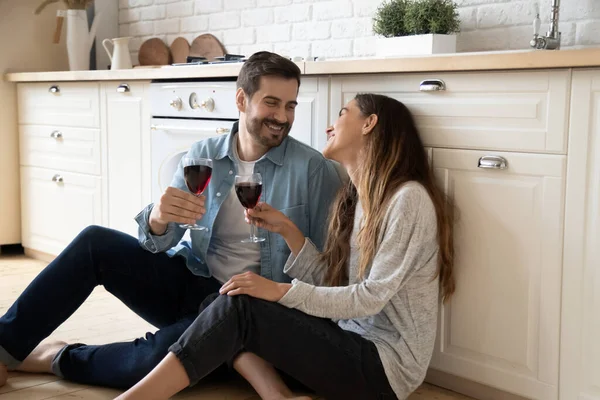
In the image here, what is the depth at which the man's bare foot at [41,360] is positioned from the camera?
7.47 ft

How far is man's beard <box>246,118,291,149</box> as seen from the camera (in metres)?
2.20

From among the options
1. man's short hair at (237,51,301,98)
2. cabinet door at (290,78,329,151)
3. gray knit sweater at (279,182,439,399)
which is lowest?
gray knit sweater at (279,182,439,399)

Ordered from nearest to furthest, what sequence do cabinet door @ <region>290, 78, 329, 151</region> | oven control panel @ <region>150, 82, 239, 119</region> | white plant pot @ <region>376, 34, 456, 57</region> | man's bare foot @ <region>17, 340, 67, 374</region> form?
man's bare foot @ <region>17, 340, 67, 374</region>
cabinet door @ <region>290, 78, 329, 151</region>
white plant pot @ <region>376, 34, 456, 57</region>
oven control panel @ <region>150, 82, 239, 119</region>

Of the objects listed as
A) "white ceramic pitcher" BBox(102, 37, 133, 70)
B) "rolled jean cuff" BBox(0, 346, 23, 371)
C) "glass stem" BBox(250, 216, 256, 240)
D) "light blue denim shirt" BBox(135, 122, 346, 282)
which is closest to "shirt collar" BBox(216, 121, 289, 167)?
"light blue denim shirt" BBox(135, 122, 346, 282)

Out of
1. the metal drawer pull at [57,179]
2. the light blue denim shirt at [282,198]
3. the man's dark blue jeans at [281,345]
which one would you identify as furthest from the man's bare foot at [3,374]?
the metal drawer pull at [57,179]

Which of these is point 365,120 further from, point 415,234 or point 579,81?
point 579,81

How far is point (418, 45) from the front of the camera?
2.57m

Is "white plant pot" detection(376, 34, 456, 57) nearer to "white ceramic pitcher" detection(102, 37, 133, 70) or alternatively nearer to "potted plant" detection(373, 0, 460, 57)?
"potted plant" detection(373, 0, 460, 57)

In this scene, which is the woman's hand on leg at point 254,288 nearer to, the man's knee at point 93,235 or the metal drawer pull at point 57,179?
the man's knee at point 93,235

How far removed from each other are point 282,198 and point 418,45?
73cm

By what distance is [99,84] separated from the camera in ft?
11.3

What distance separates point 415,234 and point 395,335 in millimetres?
272

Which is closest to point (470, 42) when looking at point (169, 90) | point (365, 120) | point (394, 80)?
point (394, 80)

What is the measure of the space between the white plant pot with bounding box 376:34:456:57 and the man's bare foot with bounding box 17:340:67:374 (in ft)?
4.53
